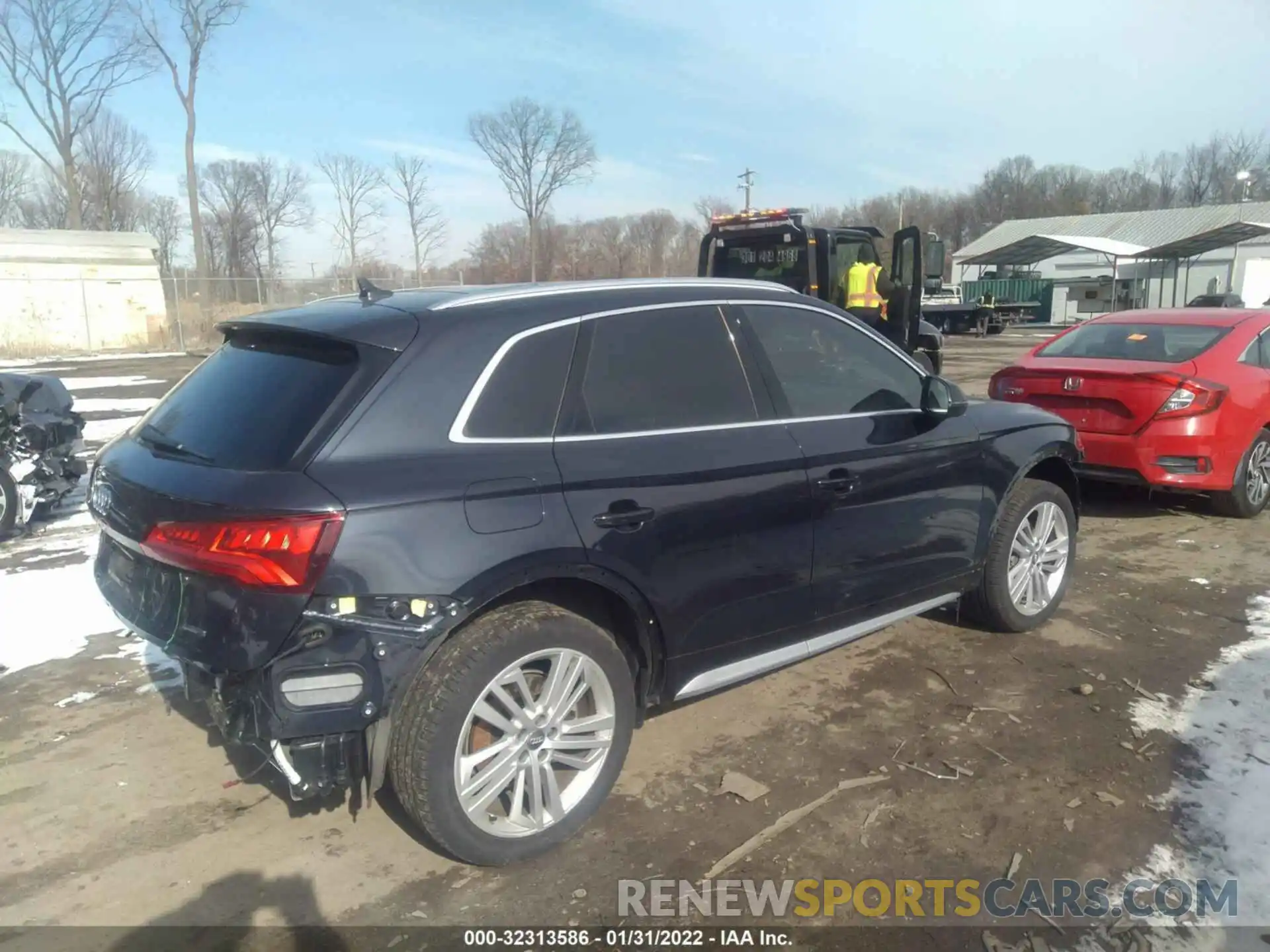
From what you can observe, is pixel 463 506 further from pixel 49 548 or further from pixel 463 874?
pixel 49 548

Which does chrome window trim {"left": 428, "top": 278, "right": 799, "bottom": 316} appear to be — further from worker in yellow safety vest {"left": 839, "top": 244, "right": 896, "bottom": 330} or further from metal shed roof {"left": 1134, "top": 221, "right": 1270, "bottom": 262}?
metal shed roof {"left": 1134, "top": 221, "right": 1270, "bottom": 262}

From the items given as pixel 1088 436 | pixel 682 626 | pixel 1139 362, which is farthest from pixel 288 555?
pixel 1139 362

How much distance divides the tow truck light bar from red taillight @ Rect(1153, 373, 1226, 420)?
5.63m

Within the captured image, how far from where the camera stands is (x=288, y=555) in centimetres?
256

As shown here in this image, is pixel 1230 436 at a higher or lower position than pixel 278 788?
higher

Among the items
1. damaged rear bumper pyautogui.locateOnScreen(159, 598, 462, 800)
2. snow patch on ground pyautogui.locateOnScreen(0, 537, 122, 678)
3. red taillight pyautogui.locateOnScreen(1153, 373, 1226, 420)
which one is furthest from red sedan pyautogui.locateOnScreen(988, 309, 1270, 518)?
snow patch on ground pyautogui.locateOnScreen(0, 537, 122, 678)

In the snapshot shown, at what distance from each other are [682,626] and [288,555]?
56.1 inches

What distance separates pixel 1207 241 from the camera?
32.8 meters

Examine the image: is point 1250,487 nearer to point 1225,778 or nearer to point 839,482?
point 1225,778

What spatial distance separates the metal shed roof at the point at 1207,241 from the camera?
30700 millimetres

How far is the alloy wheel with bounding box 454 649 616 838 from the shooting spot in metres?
2.88

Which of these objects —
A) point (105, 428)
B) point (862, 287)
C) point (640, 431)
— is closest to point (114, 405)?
point (105, 428)

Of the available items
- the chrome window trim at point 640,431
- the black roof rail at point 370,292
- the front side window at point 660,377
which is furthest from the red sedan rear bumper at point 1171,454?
the black roof rail at point 370,292

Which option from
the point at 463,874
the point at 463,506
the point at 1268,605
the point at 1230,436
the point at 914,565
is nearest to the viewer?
the point at 463,506
